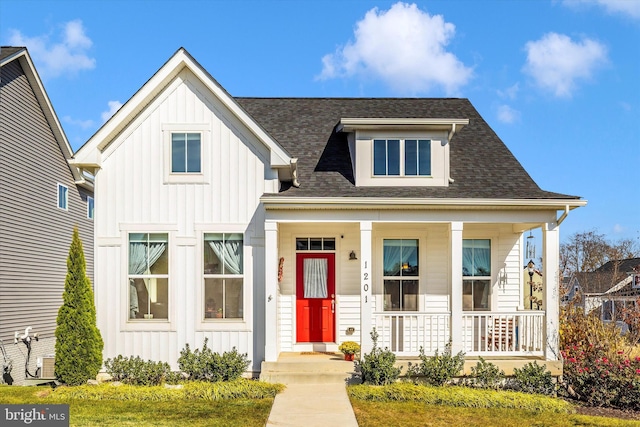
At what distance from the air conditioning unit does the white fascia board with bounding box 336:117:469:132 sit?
11.0 meters

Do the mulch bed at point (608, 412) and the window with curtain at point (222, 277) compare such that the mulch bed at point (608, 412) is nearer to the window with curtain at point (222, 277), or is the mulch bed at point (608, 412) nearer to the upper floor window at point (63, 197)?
the window with curtain at point (222, 277)

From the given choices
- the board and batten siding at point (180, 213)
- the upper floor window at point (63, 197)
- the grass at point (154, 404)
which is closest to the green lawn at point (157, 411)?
the grass at point (154, 404)

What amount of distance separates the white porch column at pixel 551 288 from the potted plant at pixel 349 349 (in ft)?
12.9

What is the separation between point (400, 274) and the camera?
14109 mm

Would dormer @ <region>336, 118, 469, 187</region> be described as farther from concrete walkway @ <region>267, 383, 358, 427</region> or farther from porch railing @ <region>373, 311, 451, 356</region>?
concrete walkway @ <region>267, 383, 358, 427</region>

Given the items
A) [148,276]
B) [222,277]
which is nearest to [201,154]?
[222,277]

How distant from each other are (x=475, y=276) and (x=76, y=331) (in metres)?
8.89

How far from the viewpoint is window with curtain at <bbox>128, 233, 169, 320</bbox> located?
1262cm

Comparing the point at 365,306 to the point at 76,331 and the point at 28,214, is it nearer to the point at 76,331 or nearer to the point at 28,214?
the point at 76,331

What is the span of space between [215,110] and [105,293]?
4543 millimetres

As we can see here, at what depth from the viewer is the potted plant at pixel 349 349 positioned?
12.5 meters

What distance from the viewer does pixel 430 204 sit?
40.2 feet

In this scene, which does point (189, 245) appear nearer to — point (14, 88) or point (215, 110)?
point (215, 110)

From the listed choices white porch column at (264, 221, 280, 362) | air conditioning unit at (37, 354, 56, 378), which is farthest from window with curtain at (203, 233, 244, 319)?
air conditioning unit at (37, 354, 56, 378)
